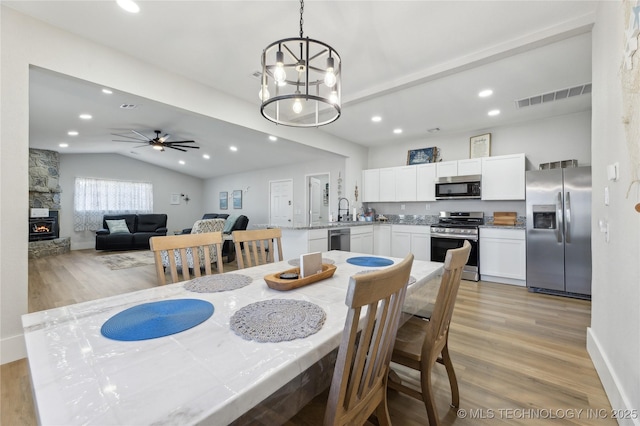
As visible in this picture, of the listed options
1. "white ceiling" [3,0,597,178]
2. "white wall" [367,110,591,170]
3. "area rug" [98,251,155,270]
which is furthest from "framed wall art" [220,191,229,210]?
"white wall" [367,110,591,170]

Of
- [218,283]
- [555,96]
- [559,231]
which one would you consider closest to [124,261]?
[218,283]

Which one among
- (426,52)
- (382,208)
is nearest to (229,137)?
(382,208)

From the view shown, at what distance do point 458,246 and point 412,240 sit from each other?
32.1 inches

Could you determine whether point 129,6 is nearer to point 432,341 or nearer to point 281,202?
point 432,341

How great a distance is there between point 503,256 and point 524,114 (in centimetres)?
217

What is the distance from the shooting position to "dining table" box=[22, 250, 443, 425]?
565mm

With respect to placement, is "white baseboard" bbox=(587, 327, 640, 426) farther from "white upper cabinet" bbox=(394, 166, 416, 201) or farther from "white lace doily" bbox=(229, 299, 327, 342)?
"white upper cabinet" bbox=(394, 166, 416, 201)

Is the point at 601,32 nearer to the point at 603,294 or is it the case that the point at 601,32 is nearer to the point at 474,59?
the point at 474,59

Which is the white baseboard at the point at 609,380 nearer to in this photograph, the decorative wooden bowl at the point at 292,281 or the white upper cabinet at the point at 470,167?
the decorative wooden bowl at the point at 292,281

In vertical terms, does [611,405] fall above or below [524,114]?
below

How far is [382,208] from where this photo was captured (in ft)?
19.4

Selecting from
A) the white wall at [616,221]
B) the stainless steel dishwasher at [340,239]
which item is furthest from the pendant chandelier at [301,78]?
the stainless steel dishwasher at [340,239]

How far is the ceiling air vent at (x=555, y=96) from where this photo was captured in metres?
3.12

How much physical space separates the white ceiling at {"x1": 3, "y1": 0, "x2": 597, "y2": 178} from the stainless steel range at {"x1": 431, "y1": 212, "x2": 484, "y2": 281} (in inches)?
64.5
